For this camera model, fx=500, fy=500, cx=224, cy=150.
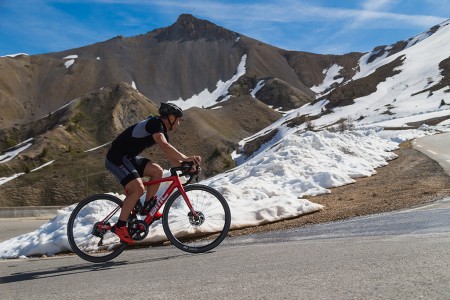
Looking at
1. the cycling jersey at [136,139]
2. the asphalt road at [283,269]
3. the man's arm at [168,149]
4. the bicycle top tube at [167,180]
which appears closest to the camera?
the asphalt road at [283,269]

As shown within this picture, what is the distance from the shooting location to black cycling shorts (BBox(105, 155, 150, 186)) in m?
6.59

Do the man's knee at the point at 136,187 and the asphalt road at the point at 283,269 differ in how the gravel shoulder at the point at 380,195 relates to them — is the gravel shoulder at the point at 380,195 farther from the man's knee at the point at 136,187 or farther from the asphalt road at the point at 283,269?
the man's knee at the point at 136,187

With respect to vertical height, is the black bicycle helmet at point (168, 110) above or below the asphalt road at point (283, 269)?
above

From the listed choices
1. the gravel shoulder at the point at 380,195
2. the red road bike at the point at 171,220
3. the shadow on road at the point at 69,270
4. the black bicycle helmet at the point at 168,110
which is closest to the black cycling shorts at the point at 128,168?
the red road bike at the point at 171,220

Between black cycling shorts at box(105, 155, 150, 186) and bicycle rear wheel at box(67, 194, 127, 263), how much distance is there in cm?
49

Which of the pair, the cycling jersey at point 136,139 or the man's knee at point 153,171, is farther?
the man's knee at point 153,171

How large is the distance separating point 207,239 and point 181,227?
1.55 ft

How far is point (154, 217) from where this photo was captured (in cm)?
669

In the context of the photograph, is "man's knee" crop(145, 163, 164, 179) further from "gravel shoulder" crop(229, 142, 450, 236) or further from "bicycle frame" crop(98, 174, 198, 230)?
"gravel shoulder" crop(229, 142, 450, 236)

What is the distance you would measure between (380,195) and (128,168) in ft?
20.8

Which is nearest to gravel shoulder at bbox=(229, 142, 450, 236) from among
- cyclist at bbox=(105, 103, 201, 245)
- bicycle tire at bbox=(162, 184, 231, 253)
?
bicycle tire at bbox=(162, 184, 231, 253)

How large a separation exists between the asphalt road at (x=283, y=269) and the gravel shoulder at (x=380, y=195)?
49.2 inches

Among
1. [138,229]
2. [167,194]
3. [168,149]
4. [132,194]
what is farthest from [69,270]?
[168,149]

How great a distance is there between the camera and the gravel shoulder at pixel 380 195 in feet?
29.1
